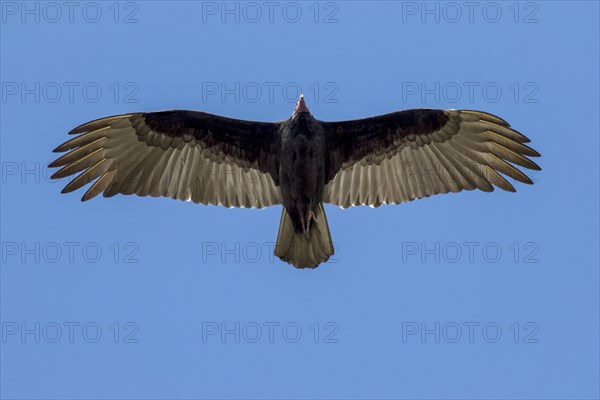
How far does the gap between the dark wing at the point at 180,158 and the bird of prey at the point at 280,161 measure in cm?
1

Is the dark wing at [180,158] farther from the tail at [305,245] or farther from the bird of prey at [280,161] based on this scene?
the tail at [305,245]

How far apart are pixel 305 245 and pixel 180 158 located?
186 centimetres

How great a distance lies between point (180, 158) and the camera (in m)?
12.2

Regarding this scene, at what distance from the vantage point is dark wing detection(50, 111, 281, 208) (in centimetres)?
1194

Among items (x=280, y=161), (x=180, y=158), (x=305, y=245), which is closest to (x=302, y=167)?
(x=280, y=161)

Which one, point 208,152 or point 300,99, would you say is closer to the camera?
point 300,99

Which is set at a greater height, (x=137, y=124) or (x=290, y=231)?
(x=137, y=124)

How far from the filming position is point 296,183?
11570 mm

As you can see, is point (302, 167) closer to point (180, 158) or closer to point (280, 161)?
point (280, 161)

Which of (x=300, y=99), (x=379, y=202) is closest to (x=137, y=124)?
(x=300, y=99)

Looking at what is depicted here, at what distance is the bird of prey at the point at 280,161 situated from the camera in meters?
11.8

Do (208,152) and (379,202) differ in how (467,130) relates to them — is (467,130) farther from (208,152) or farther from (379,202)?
(208,152)

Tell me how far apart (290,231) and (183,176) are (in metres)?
1.49

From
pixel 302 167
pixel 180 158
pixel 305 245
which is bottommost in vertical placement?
pixel 305 245
